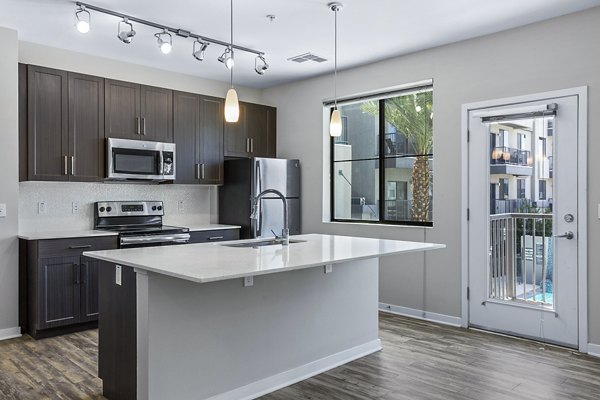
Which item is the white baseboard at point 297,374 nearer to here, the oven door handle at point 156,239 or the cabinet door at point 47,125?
the oven door handle at point 156,239

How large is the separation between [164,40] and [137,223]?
6.60 ft

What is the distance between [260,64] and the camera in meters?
5.14

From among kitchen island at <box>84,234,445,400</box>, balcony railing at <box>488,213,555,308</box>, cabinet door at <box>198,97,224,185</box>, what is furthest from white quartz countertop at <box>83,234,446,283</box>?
cabinet door at <box>198,97,224,185</box>

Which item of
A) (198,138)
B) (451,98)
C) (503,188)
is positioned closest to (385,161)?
(451,98)

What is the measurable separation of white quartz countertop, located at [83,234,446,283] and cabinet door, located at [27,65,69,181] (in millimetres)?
1886

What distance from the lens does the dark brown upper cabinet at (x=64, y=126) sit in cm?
423

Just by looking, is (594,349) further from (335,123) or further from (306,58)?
(306,58)

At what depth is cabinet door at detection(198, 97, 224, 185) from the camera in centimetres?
547

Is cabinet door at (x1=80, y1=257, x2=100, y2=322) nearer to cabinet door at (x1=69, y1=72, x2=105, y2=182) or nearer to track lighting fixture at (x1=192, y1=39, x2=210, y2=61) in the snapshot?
cabinet door at (x1=69, y1=72, x2=105, y2=182)

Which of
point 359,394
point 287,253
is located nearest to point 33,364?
point 287,253

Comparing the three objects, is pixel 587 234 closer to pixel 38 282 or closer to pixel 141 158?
pixel 141 158

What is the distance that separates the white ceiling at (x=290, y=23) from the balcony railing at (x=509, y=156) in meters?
1.04

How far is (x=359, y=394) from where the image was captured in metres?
2.95

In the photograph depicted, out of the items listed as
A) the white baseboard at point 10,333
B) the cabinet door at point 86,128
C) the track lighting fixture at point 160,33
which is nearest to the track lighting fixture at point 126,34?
the track lighting fixture at point 160,33
